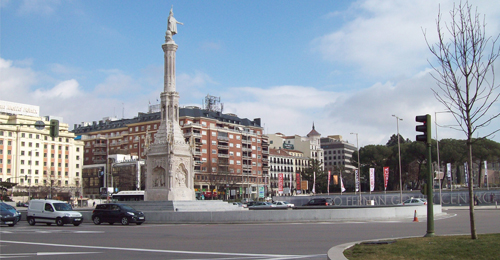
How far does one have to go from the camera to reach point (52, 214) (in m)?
31.0

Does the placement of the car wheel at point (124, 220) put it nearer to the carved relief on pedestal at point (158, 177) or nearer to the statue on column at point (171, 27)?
the carved relief on pedestal at point (158, 177)

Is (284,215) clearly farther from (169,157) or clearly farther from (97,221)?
(97,221)

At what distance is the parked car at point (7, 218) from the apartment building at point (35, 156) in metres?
65.8

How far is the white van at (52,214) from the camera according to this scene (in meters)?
30.7

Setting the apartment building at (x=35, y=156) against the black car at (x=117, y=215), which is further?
the apartment building at (x=35, y=156)

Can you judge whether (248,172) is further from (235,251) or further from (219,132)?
(235,251)

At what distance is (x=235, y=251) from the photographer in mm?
14859

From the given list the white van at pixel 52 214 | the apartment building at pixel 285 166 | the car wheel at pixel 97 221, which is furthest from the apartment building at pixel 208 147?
the white van at pixel 52 214

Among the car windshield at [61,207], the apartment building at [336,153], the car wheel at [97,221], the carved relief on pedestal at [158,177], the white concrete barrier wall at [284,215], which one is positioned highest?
the apartment building at [336,153]

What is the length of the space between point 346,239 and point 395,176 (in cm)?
8381

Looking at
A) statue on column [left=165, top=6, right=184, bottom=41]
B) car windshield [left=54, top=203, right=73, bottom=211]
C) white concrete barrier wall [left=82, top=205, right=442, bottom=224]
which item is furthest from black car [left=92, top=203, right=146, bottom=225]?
statue on column [left=165, top=6, right=184, bottom=41]

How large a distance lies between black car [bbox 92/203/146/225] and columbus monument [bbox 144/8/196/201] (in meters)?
5.98

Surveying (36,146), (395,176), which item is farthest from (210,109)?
(395,176)

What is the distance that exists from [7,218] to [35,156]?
84687 mm
